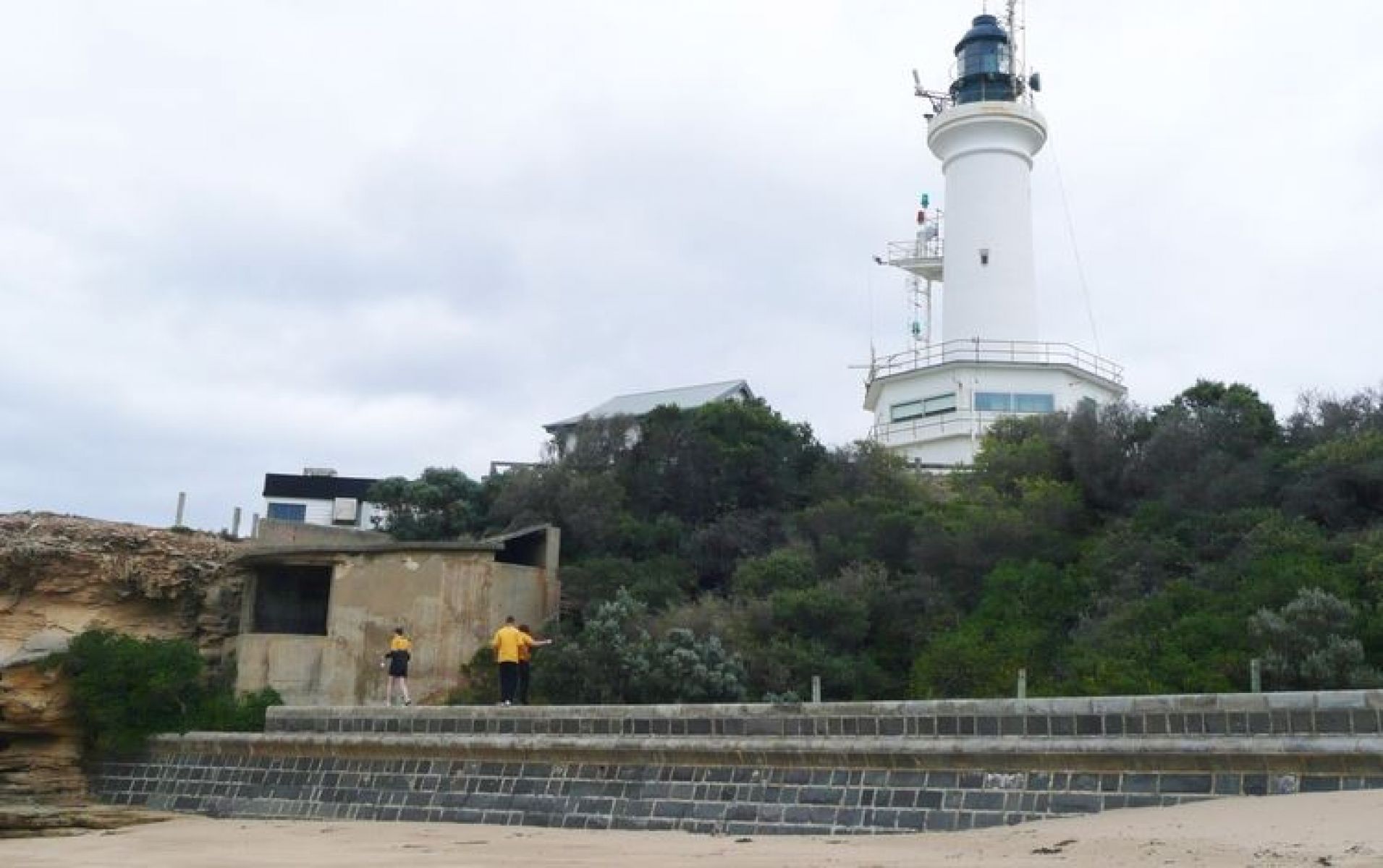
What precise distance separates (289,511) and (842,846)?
35628mm

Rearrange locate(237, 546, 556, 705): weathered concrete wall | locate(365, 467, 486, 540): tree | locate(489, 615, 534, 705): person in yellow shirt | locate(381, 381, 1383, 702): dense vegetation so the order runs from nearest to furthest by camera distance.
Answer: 1. locate(489, 615, 534, 705): person in yellow shirt
2. locate(381, 381, 1383, 702): dense vegetation
3. locate(237, 546, 556, 705): weathered concrete wall
4. locate(365, 467, 486, 540): tree

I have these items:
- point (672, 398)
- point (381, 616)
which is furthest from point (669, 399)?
point (381, 616)

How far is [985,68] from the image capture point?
3234cm

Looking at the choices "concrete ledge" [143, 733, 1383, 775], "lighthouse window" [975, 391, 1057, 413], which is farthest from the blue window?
"concrete ledge" [143, 733, 1383, 775]

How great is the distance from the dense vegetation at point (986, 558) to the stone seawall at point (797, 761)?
160 inches

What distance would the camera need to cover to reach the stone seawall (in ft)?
25.7

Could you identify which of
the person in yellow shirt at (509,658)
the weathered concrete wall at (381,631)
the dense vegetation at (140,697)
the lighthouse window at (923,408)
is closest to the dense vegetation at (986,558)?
the weathered concrete wall at (381,631)

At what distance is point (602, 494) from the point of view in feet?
75.5

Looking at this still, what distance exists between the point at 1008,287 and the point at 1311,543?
1513 cm

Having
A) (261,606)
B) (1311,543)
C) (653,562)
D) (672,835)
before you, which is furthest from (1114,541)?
(261,606)

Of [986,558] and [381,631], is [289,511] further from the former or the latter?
[986,558]

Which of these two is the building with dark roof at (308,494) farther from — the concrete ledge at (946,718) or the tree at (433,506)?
the concrete ledge at (946,718)

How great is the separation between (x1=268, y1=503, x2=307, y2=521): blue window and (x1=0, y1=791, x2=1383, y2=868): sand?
2959 cm

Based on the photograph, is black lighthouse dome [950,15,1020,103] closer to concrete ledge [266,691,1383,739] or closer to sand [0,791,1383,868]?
concrete ledge [266,691,1383,739]
